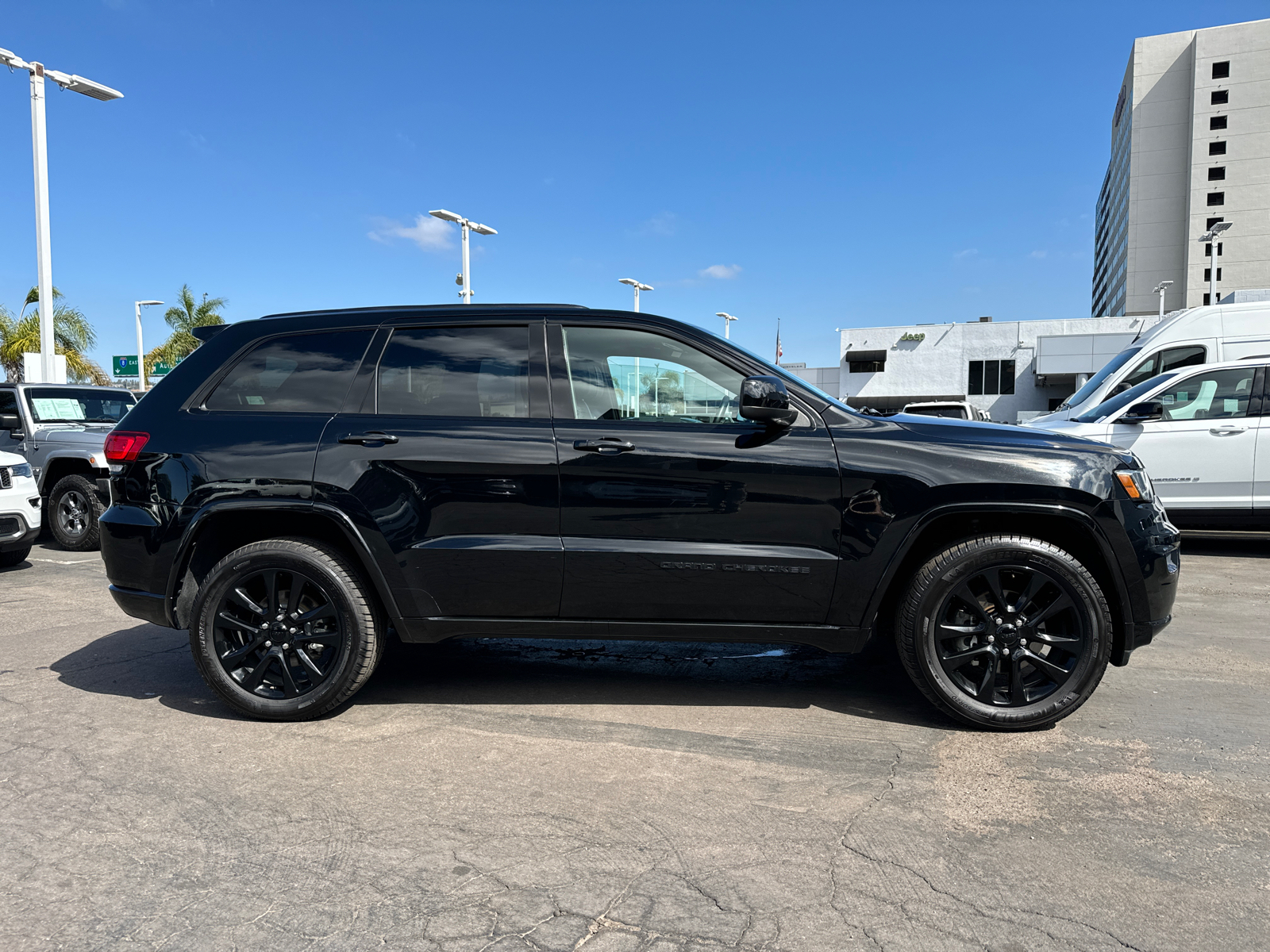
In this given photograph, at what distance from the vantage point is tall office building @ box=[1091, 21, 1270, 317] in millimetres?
71000

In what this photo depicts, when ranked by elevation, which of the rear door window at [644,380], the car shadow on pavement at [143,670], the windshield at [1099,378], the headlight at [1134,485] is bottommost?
the car shadow on pavement at [143,670]

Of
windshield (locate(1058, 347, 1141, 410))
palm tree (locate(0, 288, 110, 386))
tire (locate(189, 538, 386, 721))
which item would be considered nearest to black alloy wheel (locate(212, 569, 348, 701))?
tire (locate(189, 538, 386, 721))

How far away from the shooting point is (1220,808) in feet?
9.37

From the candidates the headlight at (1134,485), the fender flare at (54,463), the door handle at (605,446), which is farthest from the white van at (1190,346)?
the fender flare at (54,463)

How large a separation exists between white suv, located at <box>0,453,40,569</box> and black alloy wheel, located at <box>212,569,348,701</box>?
203 inches

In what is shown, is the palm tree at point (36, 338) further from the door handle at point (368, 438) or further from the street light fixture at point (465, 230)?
the door handle at point (368, 438)

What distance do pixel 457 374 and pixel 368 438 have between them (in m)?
0.48

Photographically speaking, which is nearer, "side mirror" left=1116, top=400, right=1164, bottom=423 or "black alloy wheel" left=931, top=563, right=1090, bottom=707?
"black alloy wheel" left=931, top=563, right=1090, bottom=707

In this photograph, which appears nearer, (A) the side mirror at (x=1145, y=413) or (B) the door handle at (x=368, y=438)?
(B) the door handle at (x=368, y=438)

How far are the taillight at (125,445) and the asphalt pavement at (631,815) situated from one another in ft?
3.87

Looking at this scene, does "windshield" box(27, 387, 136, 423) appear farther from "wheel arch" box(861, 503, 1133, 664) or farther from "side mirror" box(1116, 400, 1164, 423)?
"side mirror" box(1116, 400, 1164, 423)

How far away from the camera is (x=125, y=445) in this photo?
3.85 metres

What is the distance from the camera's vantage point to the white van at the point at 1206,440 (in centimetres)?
778

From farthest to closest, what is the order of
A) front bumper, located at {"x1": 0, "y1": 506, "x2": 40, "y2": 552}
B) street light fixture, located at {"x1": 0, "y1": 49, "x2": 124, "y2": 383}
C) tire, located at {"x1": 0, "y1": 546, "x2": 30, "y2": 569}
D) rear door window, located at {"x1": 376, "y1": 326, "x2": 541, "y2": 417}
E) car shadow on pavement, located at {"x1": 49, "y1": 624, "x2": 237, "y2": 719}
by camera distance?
street light fixture, located at {"x1": 0, "y1": 49, "x2": 124, "y2": 383}, tire, located at {"x1": 0, "y1": 546, "x2": 30, "y2": 569}, front bumper, located at {"x1": 0, "y1": 506, "x2": 40, "y2": 552}, car shadow on pavement, located at {"x1": 49, "y1": 624, "x2": 237, "y2": 719}, rear door window, located at {"x1": 376, "y1": 326, "x2": 541, "y2": 417}
